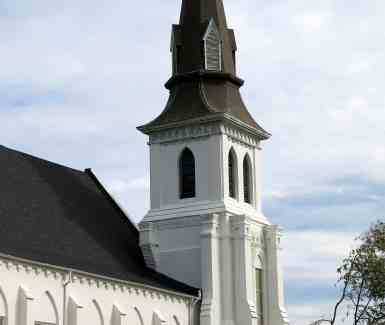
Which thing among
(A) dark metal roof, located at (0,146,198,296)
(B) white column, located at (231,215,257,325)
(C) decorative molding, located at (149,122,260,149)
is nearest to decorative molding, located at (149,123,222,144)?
(C) decorative molding, located at (149,122,260,149)

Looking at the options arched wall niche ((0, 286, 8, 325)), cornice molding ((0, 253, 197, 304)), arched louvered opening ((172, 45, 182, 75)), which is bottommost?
arched wall niche ((0, 286, 8, 325))

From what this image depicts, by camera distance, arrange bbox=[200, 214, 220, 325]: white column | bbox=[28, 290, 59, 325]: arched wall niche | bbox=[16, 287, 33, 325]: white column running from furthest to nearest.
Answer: bbox=[200, 214, 220, 325]: white column → bbox=[28, 290, 59, 325]: arched wall niche → bbox=[16, 287, 33, 325]: white column

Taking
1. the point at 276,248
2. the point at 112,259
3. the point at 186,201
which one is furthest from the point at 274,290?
the point at 112,259

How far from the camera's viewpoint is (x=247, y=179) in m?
66.4

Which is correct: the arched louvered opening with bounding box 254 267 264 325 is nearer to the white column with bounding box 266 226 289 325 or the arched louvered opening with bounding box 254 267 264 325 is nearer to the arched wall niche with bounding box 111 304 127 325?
the white column with bounding box 266 226 289 325

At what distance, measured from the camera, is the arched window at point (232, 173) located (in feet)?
211

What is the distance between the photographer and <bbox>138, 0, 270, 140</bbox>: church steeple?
64625mm

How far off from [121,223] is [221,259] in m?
6.72

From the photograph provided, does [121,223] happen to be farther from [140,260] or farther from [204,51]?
[204,51]

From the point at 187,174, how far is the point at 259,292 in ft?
25.6

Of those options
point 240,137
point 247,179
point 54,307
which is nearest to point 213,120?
point 240,137

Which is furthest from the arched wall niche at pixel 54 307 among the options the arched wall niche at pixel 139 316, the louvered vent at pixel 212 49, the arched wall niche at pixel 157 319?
the louvered vent at pixel 212 49

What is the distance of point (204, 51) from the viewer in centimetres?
6612

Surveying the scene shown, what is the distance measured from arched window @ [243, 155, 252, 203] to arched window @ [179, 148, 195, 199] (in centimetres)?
342
